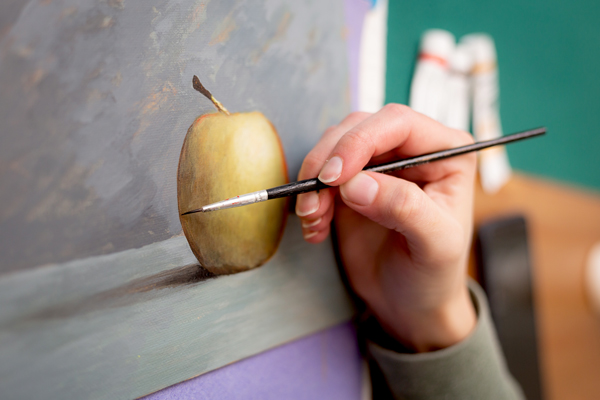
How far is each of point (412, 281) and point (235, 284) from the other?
0.20m

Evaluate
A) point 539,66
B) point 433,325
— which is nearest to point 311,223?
point 433,325

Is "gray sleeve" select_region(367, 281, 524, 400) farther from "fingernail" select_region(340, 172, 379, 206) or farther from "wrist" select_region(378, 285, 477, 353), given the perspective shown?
"fingernail" select_region(340, 172, 379, 206)

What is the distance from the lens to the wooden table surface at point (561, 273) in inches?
31.2

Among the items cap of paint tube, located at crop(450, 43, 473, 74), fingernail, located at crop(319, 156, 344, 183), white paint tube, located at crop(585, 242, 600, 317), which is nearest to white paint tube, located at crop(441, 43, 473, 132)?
cap of paint tube, located at crop(450, 43, 473, 74)

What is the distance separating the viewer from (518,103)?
77cm

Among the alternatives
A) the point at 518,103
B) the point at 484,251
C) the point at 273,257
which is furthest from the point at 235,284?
the point at 518,103

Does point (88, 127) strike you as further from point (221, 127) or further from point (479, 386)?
point (479, 386)

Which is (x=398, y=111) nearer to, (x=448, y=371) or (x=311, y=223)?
(x=311, y=223)

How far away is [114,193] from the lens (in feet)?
0.83

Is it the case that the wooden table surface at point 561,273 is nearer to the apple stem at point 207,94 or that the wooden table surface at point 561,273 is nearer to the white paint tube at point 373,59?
the white paint tube at point 373,59

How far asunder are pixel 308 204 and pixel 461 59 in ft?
1.60

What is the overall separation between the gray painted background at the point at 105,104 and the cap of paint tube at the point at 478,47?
47 cm

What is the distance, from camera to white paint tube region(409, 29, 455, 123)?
22.8 inches

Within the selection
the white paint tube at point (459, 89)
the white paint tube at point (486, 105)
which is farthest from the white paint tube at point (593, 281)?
the white paint tube at point (459, 89)
